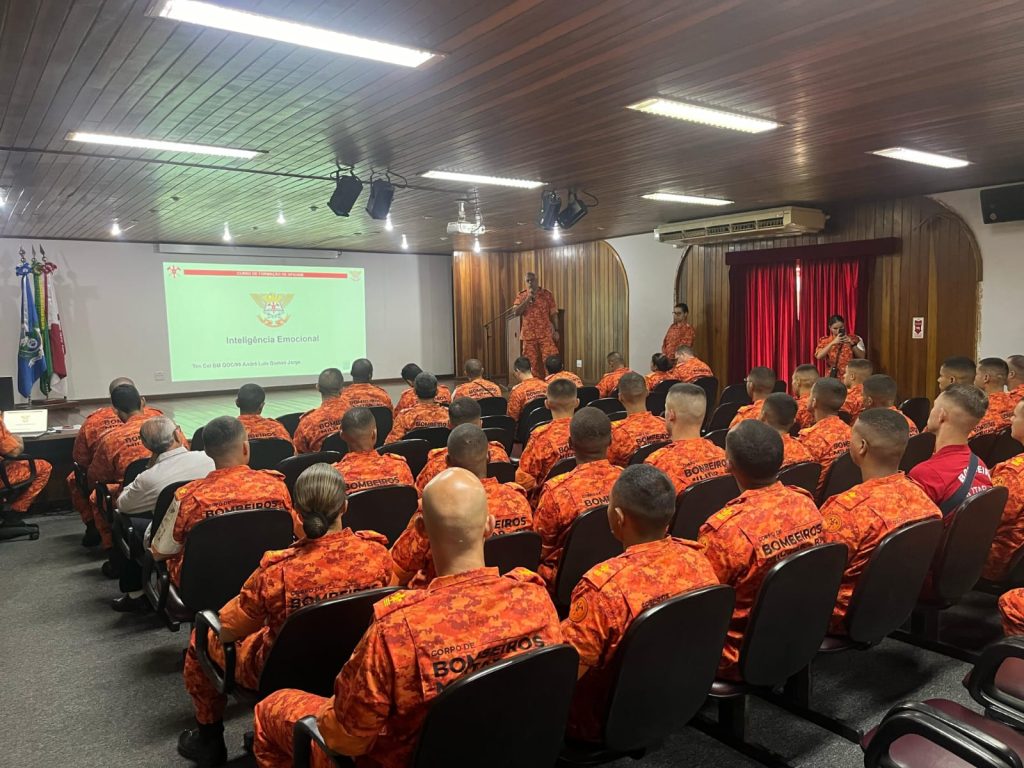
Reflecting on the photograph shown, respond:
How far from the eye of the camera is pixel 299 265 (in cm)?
1374

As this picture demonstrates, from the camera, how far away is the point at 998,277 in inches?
295

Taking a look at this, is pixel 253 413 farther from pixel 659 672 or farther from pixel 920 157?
pixel 920 157

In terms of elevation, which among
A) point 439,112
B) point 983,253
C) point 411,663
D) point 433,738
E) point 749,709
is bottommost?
point 749,709

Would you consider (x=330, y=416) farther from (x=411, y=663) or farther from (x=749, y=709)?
(x=411, y=663)

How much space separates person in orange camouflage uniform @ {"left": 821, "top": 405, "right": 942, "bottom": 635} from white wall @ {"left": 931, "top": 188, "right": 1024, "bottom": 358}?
6132 mm

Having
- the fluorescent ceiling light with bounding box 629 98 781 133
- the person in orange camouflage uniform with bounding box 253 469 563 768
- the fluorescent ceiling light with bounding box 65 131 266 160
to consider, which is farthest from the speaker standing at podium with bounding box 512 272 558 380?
the person in orange camouflage uniform with bounding box 253 469 563 768

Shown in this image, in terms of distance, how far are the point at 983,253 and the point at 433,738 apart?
27.8ft

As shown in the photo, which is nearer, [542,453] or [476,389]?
[542,453]

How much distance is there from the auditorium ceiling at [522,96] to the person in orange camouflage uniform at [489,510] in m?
1.79

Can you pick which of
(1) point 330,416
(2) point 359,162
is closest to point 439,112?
(2) point 359,162

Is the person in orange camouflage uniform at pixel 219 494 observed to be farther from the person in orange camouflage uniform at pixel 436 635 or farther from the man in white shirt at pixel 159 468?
the person in orange camouflage uniform at pixel 436 635

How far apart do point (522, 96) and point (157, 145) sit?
9.82 feet

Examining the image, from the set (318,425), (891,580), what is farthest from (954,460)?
(318,425)

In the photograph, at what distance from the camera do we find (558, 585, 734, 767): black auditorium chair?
67.7 inches
